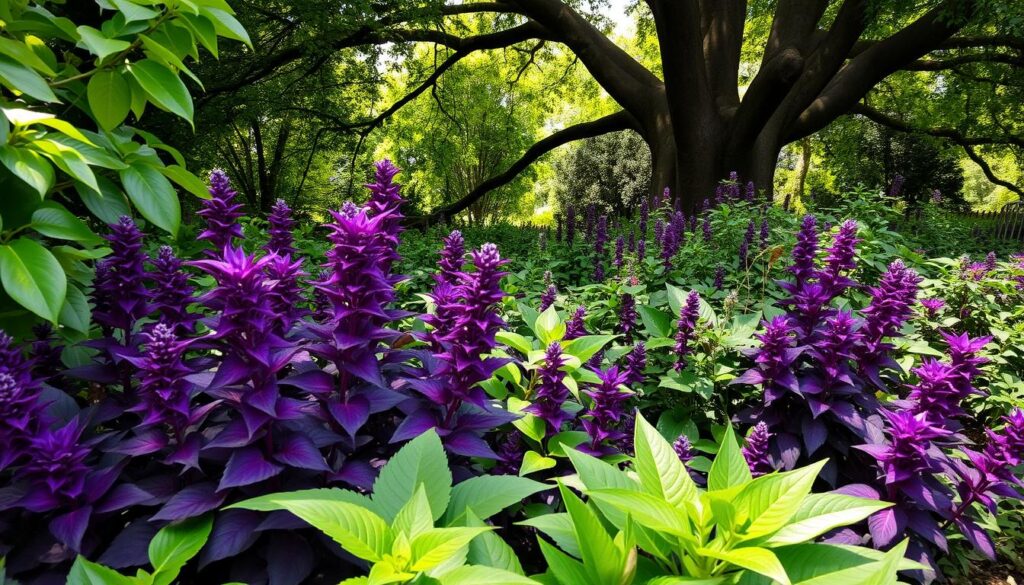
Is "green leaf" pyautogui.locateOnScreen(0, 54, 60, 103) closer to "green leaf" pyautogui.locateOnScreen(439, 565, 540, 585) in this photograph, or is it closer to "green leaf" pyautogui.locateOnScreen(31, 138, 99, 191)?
"green leaf" pyautogui.locateOnScreen(31, 138, 99, 191)

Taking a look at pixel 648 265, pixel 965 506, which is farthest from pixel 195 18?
pixel 965 506

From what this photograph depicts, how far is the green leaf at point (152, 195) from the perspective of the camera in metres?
1.66

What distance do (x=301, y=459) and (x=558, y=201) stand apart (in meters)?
31.7

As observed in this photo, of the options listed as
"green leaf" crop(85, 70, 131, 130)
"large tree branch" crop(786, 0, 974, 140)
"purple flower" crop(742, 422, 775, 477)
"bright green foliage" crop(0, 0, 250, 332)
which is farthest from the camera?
"large tree branch" crop(786, 0, 974, 140)

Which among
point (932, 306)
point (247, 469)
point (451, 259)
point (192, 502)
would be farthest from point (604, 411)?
point (932, 306)

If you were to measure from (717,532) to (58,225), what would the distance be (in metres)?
2.07

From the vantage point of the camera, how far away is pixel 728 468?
1.46 meters

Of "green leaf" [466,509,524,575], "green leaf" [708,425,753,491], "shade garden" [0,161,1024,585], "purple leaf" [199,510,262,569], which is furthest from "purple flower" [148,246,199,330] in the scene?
"green leaf" [708,425,753,491]

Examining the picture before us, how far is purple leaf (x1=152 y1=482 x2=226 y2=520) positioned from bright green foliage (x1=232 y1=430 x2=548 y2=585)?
0.81 feet

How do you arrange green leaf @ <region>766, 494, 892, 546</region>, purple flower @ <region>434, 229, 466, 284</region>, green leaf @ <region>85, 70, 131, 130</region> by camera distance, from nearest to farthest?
1. green leaf @ <region>766, 494, 892, 546</region>
2. green leaf @ <region>85, 70, 131, 130</region>
3. purple flower @ <region>434, 229, 466, 284</region>

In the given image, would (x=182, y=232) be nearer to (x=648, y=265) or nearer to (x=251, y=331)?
(x=251, y=331)

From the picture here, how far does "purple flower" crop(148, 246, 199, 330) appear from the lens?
1.69m

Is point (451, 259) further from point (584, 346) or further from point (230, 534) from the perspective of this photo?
point (230, 534)

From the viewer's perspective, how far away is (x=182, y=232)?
357cm
